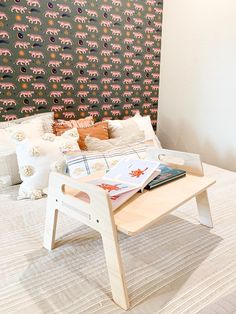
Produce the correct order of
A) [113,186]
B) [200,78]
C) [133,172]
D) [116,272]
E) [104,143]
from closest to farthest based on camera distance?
[116,272], [113,186], [133,172], [104,143], [200,78]

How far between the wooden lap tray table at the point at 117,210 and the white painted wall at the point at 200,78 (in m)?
1.21

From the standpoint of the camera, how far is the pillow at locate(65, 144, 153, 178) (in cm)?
144

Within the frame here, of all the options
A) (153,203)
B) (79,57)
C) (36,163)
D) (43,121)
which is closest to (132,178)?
(153,203)

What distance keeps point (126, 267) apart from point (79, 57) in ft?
5.70

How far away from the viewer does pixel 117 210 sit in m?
0.92

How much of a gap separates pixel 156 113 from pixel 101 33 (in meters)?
1.04

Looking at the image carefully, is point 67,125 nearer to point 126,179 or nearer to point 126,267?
point 126,179

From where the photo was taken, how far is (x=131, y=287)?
882 mm

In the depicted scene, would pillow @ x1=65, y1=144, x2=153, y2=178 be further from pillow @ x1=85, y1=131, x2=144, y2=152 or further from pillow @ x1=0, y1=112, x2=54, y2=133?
pillow @ x1=0, y1=112, x2=54, y2=133

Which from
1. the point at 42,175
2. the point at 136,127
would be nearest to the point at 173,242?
the point at 42,175

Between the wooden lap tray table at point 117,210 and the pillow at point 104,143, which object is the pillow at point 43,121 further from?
the wooden lap tray table at point 117,210

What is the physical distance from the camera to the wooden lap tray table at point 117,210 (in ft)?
2.61

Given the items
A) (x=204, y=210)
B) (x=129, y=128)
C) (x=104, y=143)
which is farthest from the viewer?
(x=129, y=128)

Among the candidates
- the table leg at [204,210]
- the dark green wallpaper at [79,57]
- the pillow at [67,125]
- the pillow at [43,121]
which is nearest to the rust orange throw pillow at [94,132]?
the pillow at [67,125]
